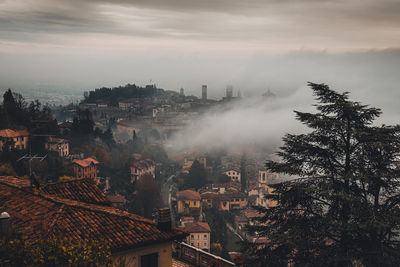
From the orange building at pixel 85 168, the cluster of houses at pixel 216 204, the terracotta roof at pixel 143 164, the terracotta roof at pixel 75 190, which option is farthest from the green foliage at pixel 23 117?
the terracotta roof at pixel 75 190

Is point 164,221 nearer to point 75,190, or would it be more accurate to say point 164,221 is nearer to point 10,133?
point 75,190

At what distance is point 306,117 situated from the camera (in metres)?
8.12

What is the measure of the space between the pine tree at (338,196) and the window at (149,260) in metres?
1.90

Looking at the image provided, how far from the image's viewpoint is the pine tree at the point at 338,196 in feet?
22.6

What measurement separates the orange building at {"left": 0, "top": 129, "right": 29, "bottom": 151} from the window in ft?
150

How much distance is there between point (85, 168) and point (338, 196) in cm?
4956

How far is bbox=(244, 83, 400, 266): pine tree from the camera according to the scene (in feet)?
22.6

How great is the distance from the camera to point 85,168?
174 ft

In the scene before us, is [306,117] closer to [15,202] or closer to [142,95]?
[15,202]

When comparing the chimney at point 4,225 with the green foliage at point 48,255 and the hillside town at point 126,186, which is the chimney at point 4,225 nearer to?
the hillside town at point 126,186

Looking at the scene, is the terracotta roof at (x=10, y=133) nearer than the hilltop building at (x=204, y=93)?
Yes

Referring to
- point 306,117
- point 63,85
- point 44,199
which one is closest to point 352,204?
point 306,117

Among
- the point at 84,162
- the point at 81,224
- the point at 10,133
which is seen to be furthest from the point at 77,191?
the point at 84,162

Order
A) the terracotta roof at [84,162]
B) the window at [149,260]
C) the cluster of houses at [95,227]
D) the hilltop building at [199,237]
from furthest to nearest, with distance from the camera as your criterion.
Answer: the terracotta roof at [84,162] < the hilltop building at [199,237] < the window at [149,260] < the cluster of houses at [95,227]
